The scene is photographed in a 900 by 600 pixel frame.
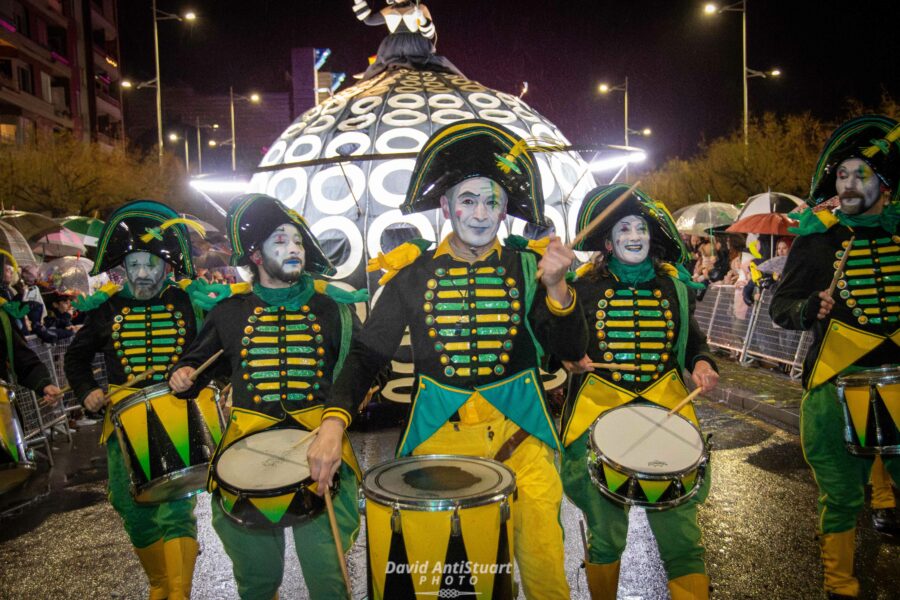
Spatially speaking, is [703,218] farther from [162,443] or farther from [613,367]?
[162,443]

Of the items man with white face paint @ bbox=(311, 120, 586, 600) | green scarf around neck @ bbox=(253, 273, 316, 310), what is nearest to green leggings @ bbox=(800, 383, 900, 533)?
man with white face paint @ bbox=(311, 120, 586, 600)

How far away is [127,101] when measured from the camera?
228 ft

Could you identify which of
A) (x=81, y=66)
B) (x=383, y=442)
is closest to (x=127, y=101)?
(x=81, y=66)

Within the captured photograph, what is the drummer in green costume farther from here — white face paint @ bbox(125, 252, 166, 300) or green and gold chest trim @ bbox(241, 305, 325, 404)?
green and gold chest trim @ bbox(241, 305, 325, 404)

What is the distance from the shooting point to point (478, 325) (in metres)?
3.40

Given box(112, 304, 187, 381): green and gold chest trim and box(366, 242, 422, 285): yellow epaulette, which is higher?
box(366, 242, 422, 285): yellow epaulette

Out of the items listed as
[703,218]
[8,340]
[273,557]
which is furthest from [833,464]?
[703,218]

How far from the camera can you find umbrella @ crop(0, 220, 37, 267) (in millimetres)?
10359

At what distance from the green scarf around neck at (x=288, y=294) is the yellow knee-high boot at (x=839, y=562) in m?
3.25

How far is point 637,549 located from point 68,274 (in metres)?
12.4

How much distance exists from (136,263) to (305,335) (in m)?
1.49

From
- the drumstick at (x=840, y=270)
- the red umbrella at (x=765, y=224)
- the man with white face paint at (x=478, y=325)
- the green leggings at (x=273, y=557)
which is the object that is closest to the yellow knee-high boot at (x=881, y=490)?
the drumstick at (x=840, y=270)

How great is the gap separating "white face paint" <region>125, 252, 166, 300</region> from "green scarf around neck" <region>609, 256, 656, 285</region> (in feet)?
9.30

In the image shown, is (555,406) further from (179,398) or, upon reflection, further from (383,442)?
(179,398)
